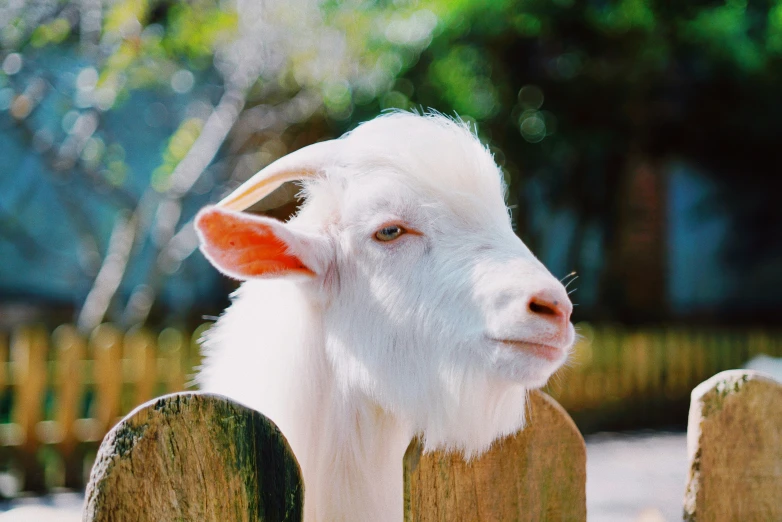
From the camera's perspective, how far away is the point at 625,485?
643 centimetres

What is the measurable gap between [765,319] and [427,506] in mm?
16143

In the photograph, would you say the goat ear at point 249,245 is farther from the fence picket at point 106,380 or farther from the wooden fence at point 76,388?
the fence picket at point 106,380

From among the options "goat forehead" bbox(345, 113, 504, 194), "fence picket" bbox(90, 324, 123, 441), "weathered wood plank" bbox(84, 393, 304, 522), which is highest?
"fence picket" bbox(90, 324, 123, 441)

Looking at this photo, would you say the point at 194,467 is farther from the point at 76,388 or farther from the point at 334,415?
the point at 76,388

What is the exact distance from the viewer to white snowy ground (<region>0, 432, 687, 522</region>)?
509 cm

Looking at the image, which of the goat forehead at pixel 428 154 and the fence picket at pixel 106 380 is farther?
the fence picket at pixel 106 380

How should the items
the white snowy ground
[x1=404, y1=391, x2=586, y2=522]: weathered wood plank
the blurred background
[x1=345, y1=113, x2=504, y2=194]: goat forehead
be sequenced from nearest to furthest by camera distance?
[x1=404, y1=391, x2=586, y2=522]: weathered wood plank → [x1=345, y1=113, x2=504, y2=194]: goat forehead → the white snowy ground → the blurred background

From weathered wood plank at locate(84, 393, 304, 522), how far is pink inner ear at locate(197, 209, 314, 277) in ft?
1.85

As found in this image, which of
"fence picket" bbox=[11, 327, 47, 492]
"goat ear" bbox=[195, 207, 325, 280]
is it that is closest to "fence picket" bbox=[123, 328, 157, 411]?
"fence picket" bbox=[11, 327, 47, 492]

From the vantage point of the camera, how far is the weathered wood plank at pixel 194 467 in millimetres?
1345

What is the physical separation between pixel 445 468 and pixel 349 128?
902cm

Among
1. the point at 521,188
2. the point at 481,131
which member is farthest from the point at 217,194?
the point at 521,188

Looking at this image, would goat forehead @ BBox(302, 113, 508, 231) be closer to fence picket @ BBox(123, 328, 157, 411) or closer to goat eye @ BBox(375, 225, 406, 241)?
goat eye @ BBox(375, 225, 406, 241)

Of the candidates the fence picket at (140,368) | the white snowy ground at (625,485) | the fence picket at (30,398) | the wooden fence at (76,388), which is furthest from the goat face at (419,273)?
the fence picket at (140,368)
